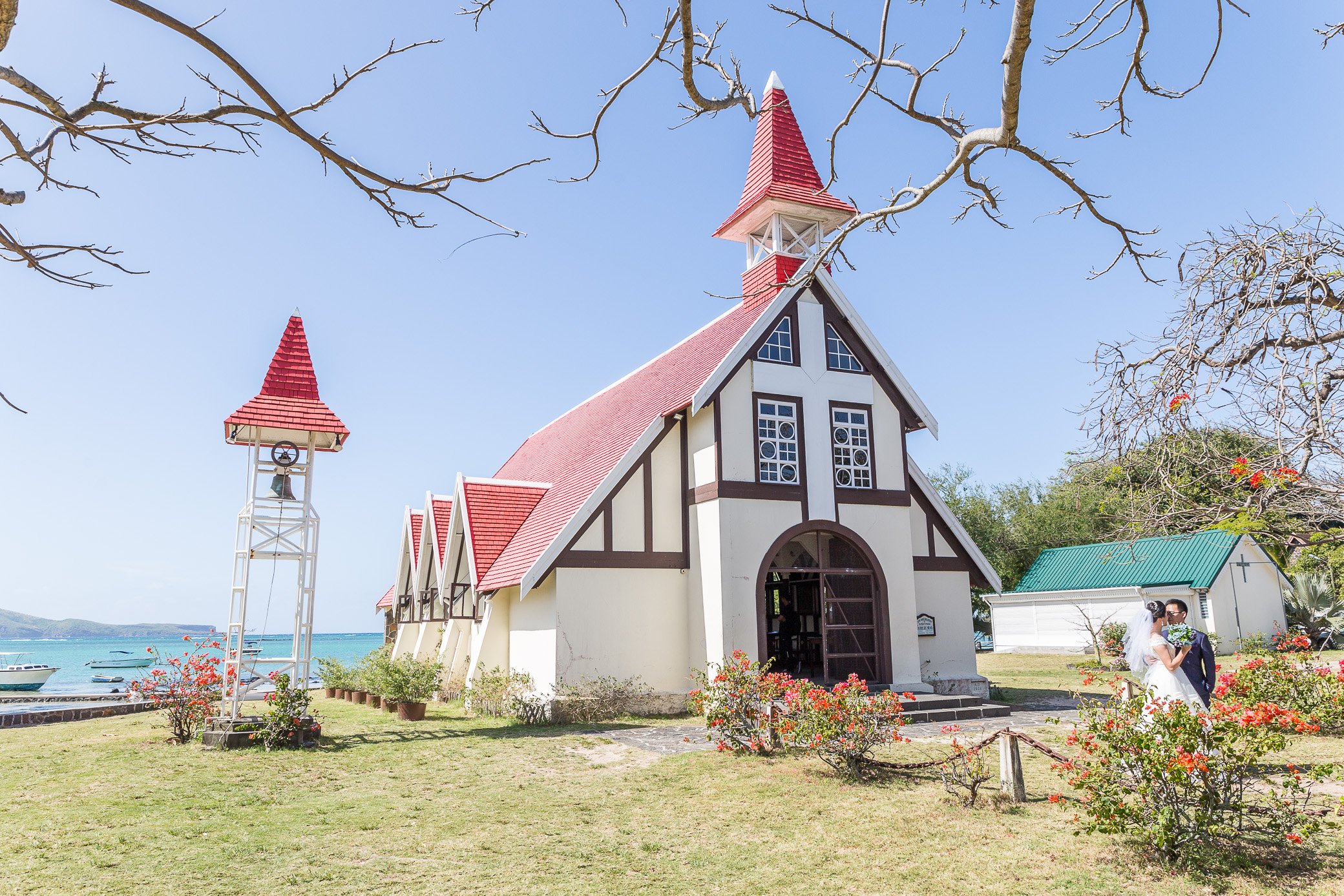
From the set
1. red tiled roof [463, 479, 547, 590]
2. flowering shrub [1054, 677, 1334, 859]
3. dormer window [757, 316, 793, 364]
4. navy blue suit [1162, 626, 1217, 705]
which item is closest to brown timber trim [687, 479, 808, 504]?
dormer window [757, 316, 793, 364]

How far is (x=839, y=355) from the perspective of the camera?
60.6 feet

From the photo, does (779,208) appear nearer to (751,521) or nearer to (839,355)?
(839,355)

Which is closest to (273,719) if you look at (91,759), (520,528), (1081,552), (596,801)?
(91,759)

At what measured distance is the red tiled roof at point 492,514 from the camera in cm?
1898

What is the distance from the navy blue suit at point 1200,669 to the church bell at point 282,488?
12954 mm

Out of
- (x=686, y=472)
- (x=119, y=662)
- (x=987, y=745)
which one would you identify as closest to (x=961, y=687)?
(x=686, y=472)

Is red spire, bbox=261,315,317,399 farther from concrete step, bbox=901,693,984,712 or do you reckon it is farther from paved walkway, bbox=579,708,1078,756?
concrete step, bbox=901,693,984,712

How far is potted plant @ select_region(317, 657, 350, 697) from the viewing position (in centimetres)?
2227

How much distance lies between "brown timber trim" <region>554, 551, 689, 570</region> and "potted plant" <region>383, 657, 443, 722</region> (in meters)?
3.47

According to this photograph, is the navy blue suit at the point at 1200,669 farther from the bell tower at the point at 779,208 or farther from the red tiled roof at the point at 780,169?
the red tiled roof at the point at 780,169

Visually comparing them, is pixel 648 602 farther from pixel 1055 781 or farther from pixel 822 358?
pixel 1055 781

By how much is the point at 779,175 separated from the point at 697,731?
12362 mm

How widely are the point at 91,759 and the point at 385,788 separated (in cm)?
497

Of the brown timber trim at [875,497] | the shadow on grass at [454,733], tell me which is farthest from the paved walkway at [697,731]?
the brown timber trim at [875,497]
